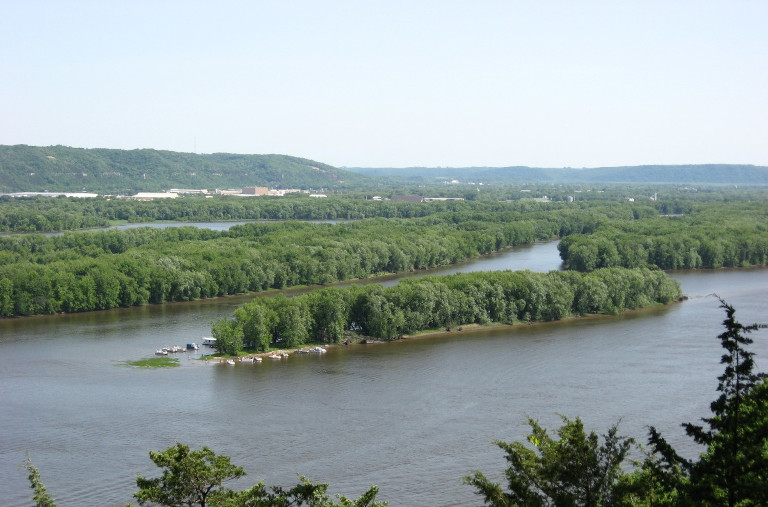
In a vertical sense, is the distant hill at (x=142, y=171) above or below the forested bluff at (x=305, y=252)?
above

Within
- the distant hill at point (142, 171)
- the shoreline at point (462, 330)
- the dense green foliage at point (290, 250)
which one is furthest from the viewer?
the distant hill at point (142, 171)

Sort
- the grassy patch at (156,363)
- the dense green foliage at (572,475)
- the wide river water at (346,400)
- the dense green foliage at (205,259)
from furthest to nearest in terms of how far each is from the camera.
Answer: the dense green foliage at (205,259), the grassy patch at (156,363), the wide river water at (346,400), the dense green foliage at (572,475)

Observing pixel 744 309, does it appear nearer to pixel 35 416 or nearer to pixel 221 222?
pixel 35 416

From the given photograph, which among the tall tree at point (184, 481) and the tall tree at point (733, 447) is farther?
the tall tree at point (184, 481)

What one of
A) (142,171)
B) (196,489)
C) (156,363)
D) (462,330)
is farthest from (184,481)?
(142,171)

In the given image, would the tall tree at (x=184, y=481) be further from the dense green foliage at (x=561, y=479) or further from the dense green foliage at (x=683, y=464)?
the dense green foliage at (x=683, y=464)

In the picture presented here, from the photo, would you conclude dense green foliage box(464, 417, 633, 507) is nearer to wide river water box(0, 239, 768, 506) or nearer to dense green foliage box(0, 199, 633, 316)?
wide river water box(0, 239, 768, 506)

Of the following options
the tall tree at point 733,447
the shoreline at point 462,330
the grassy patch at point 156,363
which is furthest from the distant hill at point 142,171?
the tall tree at point 733,447

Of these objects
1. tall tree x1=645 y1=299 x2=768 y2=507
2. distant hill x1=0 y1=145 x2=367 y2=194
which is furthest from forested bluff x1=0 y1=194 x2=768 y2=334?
distant hill x1=0 y1=145 x2=367 y2=194
